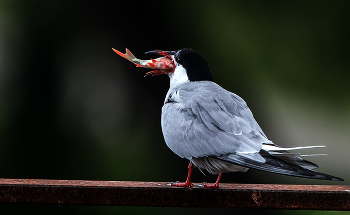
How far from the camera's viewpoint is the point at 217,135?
2.10m

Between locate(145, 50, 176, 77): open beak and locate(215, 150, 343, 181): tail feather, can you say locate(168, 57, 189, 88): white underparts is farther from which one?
locate(215, 150, 343, 181): tail feather

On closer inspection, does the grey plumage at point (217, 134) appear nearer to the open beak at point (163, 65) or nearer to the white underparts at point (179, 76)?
the white underparts at point (179, 76)

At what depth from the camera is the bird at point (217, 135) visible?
187 centimetres

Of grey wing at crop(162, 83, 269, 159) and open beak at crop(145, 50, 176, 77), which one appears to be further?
open beak at crop(145, 50, 176, 77)

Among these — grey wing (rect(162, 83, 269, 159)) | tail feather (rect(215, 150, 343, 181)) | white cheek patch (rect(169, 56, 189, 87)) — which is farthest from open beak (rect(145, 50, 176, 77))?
tail feather (rect(215, 150, 343, 181))

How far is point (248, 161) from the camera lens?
6.17ft

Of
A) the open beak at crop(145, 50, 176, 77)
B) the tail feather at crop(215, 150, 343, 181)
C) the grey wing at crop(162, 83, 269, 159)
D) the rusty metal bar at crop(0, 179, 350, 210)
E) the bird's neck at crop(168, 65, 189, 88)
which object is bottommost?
the rusty metal bar at crop(0, 179, 350, 210)

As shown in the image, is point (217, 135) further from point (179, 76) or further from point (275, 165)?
point (179, 76)

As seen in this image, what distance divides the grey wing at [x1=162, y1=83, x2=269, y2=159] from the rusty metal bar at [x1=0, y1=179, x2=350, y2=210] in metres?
0.24

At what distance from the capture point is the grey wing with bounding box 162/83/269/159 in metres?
2.05

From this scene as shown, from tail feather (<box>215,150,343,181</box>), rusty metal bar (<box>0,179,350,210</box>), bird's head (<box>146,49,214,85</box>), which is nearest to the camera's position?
tail feather (<box>215,150,343,181</box>)

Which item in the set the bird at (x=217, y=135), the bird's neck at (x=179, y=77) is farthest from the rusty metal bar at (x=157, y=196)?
the bird's neck at (x=179, y=77)

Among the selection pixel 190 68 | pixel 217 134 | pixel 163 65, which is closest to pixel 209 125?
pixel 217 134

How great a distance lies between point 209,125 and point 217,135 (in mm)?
91
